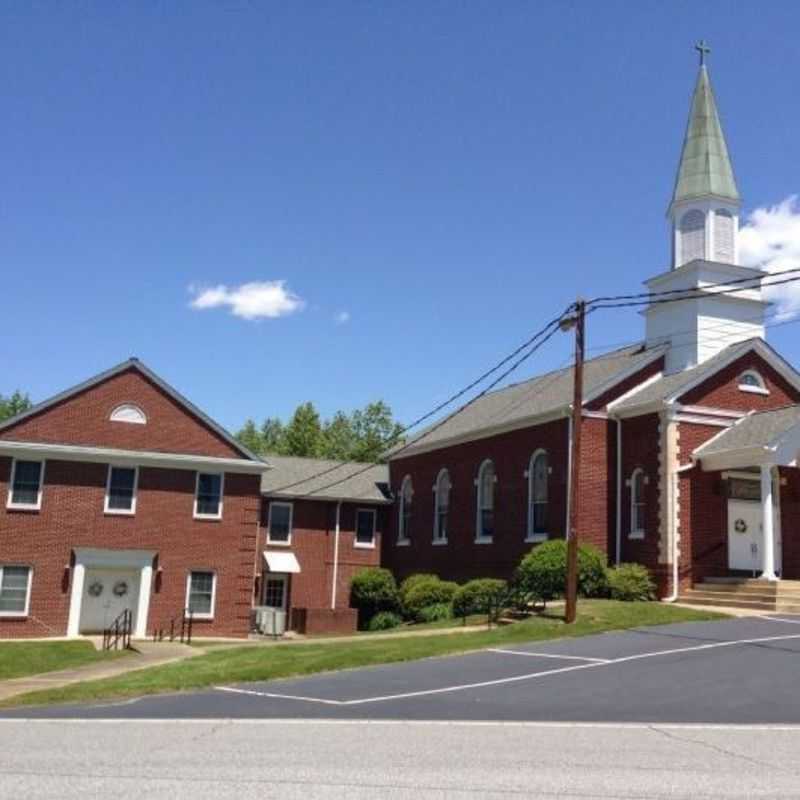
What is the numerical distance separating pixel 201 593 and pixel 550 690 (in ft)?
72.6

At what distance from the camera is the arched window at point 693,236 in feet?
110

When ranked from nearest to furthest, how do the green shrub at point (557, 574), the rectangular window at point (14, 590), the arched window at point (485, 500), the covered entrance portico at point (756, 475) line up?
the covered entrance portico at point (756, 475), the green shrub at point (557, 574), the rectangular window at point (14, 590), the arched window at point (485, 500)

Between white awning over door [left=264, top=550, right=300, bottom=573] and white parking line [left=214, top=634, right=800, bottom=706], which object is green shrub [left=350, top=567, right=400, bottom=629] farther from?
white parking line [left=214, top=634, right=800, bottom=706]

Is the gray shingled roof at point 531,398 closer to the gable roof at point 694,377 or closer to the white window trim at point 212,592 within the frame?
the gable roof at point 694,377

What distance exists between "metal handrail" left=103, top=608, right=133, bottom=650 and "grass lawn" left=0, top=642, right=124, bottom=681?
58cm

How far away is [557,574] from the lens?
90.2 ft

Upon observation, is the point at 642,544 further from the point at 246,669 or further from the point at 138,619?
the point at 138,619

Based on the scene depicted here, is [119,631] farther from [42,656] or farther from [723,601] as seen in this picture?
[723,601]

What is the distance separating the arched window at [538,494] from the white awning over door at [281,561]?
468 inches

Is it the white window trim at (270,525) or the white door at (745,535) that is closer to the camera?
the white door at (745,535)

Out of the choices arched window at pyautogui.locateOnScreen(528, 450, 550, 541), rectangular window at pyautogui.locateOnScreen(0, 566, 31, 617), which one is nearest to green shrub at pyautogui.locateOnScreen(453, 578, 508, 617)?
arched window at pyautogui.locateOnScreen(528, 450, 550, 541)

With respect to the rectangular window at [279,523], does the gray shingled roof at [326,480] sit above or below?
above

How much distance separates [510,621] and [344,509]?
19.5 meters

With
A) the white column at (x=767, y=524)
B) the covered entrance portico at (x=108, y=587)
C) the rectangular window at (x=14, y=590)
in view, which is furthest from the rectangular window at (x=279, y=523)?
the white column at (x=767, y=524)
